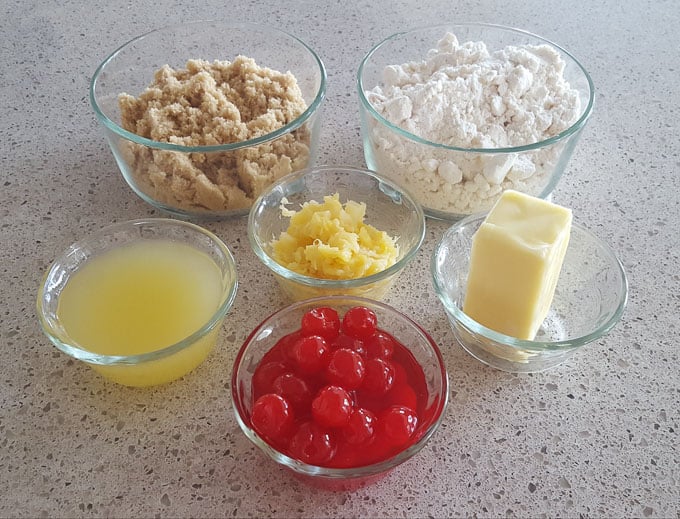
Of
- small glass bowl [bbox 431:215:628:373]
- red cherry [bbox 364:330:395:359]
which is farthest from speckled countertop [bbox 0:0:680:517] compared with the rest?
red cherry [bbox 364:330:395:359]

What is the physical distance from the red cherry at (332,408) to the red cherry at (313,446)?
16 mm

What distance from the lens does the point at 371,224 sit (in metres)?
1.25

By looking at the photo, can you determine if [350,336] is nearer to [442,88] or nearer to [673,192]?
[442,88]

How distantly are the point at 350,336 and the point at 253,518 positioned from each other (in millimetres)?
286

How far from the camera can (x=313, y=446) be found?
841mm

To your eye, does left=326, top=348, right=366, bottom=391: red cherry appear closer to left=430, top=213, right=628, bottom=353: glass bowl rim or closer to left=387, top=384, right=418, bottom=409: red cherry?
left=387, top=384, right=418, bottom=409: red cherry

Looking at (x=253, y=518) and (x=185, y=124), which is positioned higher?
(x=185, y=124)

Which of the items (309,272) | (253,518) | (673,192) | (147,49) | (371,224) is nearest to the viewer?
(253,518)

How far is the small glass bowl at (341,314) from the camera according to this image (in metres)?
0.83

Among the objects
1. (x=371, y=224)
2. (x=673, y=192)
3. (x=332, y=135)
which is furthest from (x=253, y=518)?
Result: (x=673, y=192)

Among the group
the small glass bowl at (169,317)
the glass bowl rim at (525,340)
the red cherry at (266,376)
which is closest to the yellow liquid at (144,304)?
the small glass bowl at (169,317)

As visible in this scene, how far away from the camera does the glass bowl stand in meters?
1.21

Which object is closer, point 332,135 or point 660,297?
point 660,297

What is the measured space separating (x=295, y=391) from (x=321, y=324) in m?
0.11
